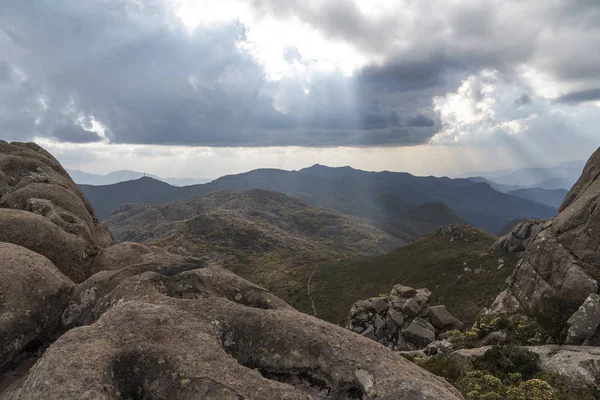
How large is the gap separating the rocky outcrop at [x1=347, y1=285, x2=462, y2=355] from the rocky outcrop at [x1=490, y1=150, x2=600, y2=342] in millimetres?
10276

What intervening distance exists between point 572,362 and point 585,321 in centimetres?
603

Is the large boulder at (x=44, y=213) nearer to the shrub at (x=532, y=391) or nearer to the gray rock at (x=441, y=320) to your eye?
the shrub at (x=532, y=391)

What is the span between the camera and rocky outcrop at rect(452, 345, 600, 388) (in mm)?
20003

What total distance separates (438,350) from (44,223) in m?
38.6

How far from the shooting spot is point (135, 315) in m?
15.8

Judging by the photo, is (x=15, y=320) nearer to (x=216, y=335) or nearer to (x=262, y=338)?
(x=216, y=335)

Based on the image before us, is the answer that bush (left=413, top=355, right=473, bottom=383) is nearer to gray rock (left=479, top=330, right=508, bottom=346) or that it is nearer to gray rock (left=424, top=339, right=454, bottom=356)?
gray rock (left=424, top=339, right=454, bottom=356)

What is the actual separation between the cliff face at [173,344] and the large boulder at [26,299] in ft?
0.18

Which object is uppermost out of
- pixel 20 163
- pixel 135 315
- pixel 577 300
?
pixel 20 163

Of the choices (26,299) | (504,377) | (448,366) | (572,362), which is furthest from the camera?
(448,366)

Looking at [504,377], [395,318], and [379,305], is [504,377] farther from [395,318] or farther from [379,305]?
[379,305]

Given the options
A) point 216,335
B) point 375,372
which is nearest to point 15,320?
point 216,335

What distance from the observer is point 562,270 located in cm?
3162

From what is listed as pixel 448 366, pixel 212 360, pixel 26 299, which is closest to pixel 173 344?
pixel 212 360
